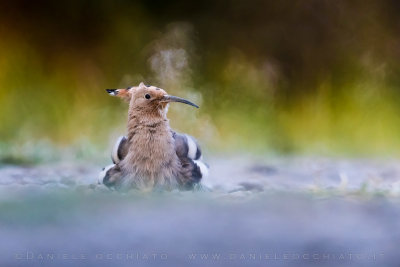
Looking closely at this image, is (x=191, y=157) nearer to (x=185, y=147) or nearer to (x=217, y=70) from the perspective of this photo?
(x=185, y=147)

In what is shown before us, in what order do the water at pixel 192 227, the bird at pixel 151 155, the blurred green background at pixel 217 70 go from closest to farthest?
the water at pixel 192 227 < the bird at pixel 151 155 < the blurred green background at pixel 217 70

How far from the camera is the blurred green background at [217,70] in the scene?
1.54 meters

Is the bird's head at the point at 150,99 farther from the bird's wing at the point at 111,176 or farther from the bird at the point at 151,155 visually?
the bird's wing at the point at 111,176

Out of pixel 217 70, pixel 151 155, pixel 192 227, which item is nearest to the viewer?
pixel 192 227

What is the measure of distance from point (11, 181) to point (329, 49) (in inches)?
37.8

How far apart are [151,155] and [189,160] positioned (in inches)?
4.0

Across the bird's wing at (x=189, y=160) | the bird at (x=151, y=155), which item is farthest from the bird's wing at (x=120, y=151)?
the bird's wing at (x=189, y=160)

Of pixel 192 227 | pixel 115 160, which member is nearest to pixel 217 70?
pixel 115 160

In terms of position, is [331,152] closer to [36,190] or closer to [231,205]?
[231,205]

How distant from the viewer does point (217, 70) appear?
62.5 inches

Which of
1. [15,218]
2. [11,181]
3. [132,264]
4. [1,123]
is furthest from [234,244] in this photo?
[1,123]

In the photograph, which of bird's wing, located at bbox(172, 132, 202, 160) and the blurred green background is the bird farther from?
the blurred green background

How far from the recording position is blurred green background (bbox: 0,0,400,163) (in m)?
1.54

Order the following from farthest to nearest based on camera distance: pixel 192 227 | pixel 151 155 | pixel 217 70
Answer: pixel 217 70
pixel 151 155
pixel 192 227
